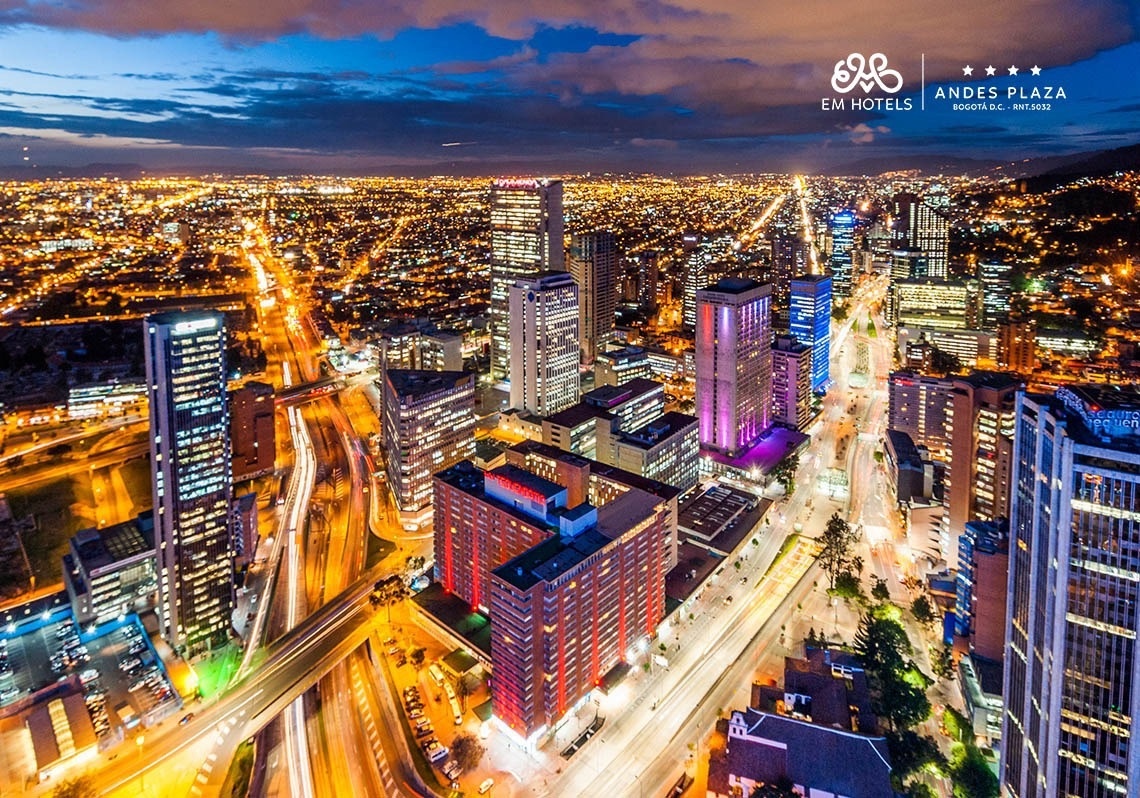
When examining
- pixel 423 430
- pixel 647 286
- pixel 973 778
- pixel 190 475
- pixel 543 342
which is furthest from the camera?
pixel 647 286

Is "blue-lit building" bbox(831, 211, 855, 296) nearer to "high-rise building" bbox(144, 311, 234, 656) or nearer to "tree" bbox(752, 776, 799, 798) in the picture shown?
"tree" bbox(752, 776, 799, 798)

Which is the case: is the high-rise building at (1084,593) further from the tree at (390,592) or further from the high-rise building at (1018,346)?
the high-rise building at (1018,346)

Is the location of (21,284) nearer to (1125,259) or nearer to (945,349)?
(945,349)

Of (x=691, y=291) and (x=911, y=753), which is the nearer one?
(x=911, y=753)

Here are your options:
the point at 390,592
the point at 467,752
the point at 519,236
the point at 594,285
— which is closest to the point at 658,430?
the point at 390,592

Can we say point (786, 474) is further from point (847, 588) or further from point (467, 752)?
point (467, 752)

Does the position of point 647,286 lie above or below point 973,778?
above

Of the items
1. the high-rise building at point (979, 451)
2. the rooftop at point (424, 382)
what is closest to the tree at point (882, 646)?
the high-rise building at point (979, 451)
